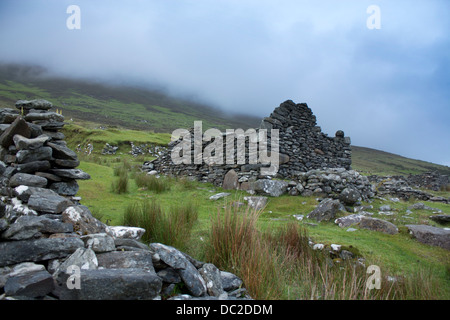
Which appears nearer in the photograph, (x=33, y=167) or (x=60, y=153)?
(x=33, y=167)

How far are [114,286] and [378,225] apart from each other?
6025 millimetres

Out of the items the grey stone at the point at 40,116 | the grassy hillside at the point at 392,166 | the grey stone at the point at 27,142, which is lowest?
the grassy hillside at the point at 392,166

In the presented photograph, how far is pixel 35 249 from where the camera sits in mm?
2635

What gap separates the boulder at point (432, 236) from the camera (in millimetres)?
5385

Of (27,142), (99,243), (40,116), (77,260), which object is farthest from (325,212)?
(40,116)

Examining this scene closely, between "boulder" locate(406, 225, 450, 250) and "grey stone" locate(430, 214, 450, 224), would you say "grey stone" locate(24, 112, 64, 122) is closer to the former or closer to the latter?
"boulder" locate(406, 225, 450, 250)

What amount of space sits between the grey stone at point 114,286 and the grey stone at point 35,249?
48cm

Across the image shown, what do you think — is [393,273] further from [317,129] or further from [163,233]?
[317,129]

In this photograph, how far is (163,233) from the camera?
443cm

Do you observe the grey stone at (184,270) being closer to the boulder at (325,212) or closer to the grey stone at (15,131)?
the grey stone at (15,131)

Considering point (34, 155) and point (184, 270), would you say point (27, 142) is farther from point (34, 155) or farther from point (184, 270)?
point (184, 270)

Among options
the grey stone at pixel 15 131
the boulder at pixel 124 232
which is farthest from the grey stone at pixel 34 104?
the boulder at pixel 124 232
